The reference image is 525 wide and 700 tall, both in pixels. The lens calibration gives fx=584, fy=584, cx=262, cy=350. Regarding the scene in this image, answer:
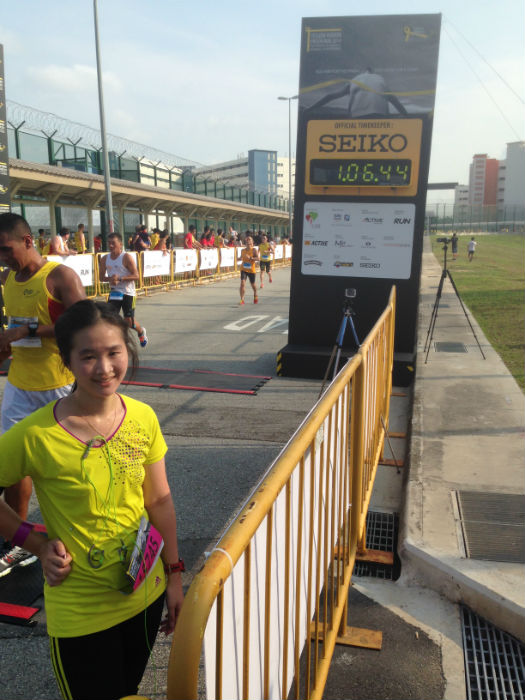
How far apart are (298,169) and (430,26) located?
2.55 meters

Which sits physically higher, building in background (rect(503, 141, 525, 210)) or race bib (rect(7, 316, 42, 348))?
building in background (rect(503, 141, 525, 210))

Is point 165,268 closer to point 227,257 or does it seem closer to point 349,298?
point 227,257

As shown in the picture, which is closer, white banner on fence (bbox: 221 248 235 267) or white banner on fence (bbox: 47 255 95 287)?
white banner on fence (bbox: 47 255 95 287)

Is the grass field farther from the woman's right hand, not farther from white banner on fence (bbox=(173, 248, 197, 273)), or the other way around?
white banner on fence (bbox=(173, 248, 197, 273))

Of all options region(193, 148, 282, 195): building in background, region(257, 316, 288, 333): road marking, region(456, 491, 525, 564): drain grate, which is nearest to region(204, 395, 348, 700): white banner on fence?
region(456, 491, 525, 564): drain grate

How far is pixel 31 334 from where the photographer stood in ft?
11.8

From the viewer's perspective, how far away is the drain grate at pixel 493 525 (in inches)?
145

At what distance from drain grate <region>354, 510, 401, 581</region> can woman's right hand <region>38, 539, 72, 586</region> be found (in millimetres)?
2474

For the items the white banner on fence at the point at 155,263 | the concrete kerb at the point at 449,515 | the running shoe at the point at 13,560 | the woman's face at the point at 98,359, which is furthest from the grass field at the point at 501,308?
the white banner on fence at the point at 155,263

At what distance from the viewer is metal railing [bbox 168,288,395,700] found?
4.07 ft

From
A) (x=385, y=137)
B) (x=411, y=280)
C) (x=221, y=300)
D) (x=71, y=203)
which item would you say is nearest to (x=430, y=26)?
(x=385, y=137)

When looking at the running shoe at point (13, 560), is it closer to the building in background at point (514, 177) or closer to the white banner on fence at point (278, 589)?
the white banner on fence at point (278, 589)

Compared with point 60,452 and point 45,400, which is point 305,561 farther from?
point 45,400

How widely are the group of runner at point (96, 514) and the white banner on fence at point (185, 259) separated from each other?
1900 centimetres
